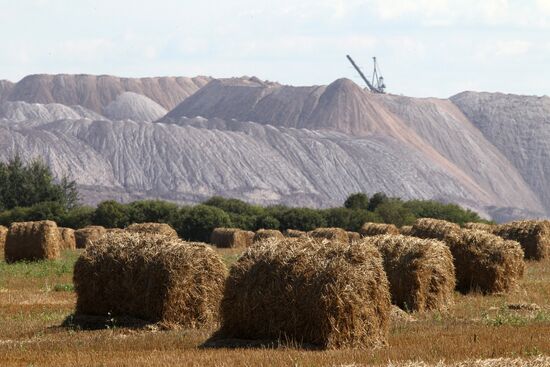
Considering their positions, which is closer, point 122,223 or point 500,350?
point 500,350

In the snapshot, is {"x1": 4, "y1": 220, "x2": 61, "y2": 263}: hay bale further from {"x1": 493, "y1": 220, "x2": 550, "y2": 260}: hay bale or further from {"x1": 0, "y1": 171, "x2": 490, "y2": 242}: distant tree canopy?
{"x1": 0, "y1": 171, "x2": 490, "y2": 242}: distant tree canopy

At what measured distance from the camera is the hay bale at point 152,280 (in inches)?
846

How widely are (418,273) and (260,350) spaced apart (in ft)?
29.2

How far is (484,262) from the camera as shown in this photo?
29.4 metres

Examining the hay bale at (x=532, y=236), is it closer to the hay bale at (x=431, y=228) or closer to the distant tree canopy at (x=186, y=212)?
the hay bale at (x=431, y=228)

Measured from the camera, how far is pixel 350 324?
17.3 m

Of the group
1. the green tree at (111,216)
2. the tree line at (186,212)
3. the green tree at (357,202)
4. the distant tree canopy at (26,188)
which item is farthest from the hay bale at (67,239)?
the green tree at (357,202)

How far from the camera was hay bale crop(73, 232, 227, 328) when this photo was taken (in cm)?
2150

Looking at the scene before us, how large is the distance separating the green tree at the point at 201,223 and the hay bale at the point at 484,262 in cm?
5628

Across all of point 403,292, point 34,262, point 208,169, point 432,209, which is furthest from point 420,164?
point 403,292

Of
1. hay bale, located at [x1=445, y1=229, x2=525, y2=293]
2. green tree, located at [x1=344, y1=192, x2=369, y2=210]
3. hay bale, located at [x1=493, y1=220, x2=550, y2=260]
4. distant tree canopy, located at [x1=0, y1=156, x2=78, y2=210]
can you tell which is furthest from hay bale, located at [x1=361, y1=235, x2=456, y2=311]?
green tree, located at [x1=344, y1=192, x2=369, y2=210]

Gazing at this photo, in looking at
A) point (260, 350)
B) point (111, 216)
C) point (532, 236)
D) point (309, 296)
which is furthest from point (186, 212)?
point (260, 350)

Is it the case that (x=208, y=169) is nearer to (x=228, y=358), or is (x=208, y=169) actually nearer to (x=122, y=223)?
(x=122, y=223)

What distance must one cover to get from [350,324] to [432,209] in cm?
8925
